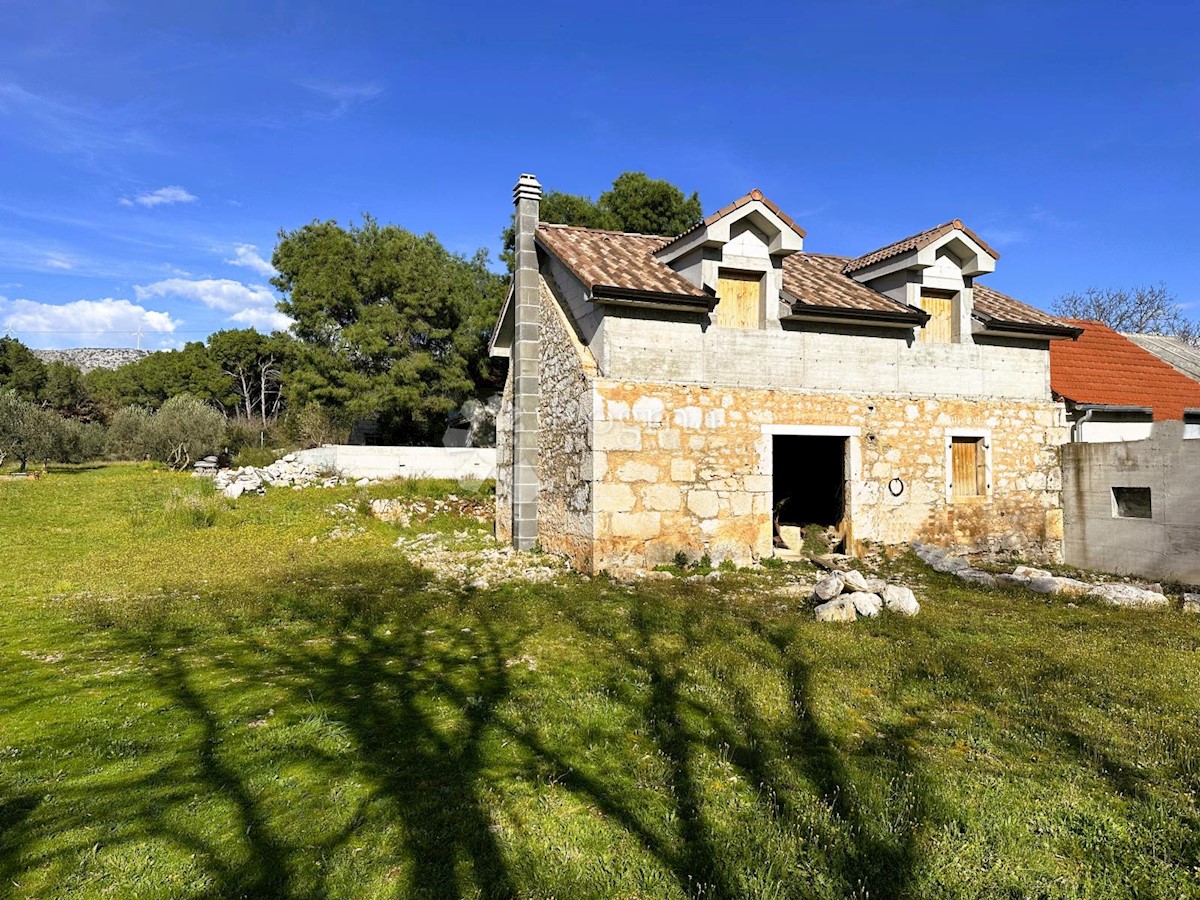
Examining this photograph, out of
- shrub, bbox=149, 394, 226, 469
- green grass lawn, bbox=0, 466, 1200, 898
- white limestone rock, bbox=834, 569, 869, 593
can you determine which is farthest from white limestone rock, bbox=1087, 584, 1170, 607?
shrub, bbox=149, 394, 226, 469

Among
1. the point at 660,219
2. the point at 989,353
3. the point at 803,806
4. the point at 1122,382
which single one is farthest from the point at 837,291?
the point at 660,219

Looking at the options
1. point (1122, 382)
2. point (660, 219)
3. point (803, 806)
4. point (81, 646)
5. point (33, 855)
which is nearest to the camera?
point (33, 855)

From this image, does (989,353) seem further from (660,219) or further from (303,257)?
(303,257)

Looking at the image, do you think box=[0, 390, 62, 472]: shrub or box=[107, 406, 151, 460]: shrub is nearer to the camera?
box=[0, 390, 62, 472]: shrub

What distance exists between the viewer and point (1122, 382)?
702 inches

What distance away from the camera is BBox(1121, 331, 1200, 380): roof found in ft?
66.0

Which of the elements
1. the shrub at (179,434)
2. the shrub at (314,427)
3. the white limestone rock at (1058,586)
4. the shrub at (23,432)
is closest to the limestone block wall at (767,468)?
the white limestone rock at (1058,586)

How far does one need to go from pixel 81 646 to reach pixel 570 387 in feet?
26.3

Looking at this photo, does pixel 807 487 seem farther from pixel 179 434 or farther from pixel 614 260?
pixel 179 434

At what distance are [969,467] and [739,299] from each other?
20.4 ft

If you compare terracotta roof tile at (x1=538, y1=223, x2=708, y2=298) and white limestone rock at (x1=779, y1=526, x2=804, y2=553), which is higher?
terracotta roof tile at (x1=538, y1=223, x2=708, y2=298)

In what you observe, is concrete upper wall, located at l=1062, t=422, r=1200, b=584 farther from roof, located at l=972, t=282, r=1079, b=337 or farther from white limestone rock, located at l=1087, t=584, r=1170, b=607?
roof, located at l=972, t=282, r=1079, b=337

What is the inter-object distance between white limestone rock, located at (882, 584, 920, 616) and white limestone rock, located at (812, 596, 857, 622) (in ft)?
2.41

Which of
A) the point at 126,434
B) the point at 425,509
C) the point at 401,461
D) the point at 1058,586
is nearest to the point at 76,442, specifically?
the point at 126,434
